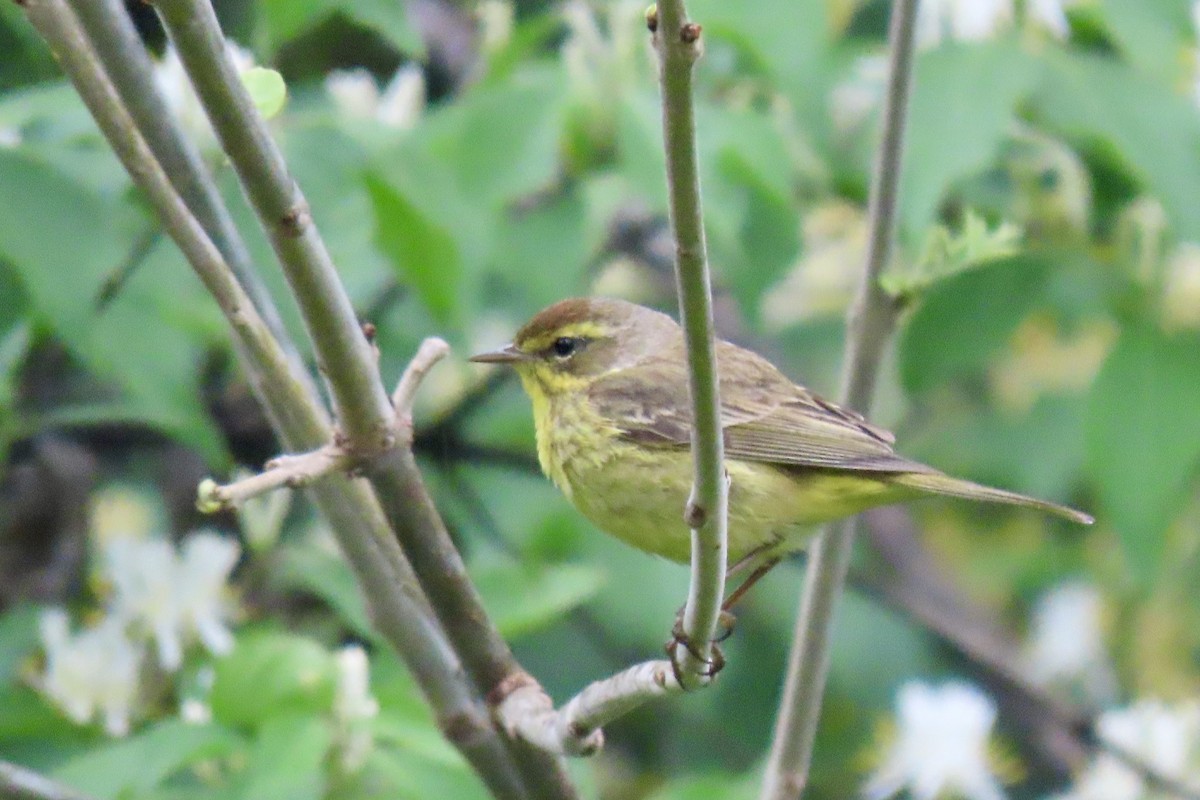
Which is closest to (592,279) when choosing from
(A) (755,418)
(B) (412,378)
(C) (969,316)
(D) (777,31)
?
(C) (969,316)

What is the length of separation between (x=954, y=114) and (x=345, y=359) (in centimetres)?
188

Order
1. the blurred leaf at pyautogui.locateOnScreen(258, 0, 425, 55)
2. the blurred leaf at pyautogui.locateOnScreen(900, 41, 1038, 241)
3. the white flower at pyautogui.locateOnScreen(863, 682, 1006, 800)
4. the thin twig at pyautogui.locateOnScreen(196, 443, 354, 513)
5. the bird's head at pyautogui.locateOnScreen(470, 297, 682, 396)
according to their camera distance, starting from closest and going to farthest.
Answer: the thin twig at pyautogui.locateOnScreen(196, 443, 354, 513)
the blurred leaf at pyautogui.locateOnScreen(258, 0, 425, 55)
the blurred leaf at pyautogui.locateOnScreen(900, 41, 1038, 241)
the bird's head at pyautogui.locateOnScreen(470, 297, 682, 396)
the white flower at pyautogui.locateOnScreen(863, 682, 1006, 800)

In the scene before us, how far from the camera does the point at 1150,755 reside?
4523 mm

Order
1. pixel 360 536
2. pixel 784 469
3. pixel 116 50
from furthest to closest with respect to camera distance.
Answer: pixel 784 469 < pixel 360 536 < pixel 116 50

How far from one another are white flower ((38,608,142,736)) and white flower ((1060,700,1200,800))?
2.69 meters

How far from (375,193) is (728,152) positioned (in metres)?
0.85

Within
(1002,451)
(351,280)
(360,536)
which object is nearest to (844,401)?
(360,536)

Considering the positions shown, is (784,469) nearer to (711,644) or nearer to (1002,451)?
(711,644)

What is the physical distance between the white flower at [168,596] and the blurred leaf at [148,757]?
583 millimetres

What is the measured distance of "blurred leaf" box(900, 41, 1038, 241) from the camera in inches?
139

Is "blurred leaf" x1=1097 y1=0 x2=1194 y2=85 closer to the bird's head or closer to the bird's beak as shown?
the bird's head

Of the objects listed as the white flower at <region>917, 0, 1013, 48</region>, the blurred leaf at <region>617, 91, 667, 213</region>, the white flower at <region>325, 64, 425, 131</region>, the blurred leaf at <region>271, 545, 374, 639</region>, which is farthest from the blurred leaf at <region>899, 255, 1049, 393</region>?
the blurred leaf at <region>271, 545, 374, 639</region>

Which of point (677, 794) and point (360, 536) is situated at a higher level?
point (360, 536)

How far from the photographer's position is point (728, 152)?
377 centimetres
